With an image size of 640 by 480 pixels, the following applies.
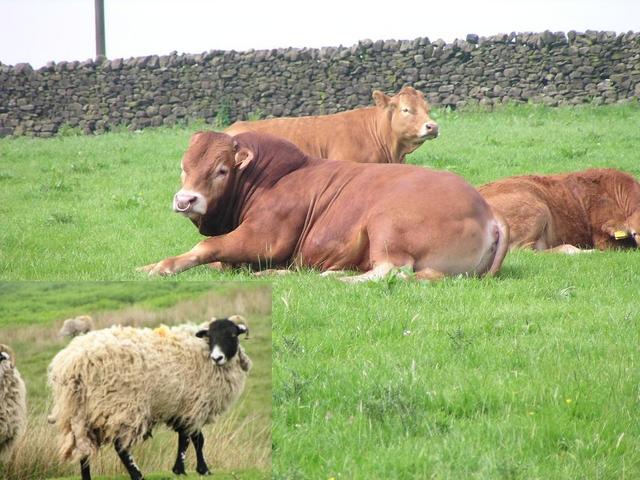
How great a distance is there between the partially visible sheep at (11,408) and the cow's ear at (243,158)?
606cm

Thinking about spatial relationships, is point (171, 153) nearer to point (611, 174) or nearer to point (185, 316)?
point (611, 174)

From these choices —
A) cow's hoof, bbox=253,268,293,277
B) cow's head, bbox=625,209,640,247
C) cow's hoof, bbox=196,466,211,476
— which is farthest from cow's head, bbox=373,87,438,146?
cow's hoof, bbox=196,466,211,476

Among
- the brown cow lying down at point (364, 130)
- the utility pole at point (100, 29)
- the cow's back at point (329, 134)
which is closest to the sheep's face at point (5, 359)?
the brown cow lying down at point (364, 130)

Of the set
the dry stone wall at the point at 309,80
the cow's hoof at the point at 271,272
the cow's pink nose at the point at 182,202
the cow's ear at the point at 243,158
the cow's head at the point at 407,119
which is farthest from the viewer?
the dry stone wall at the point at 309,80

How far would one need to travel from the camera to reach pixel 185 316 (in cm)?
288

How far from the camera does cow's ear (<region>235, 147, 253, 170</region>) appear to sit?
8703 mm

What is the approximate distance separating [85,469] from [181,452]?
266mm

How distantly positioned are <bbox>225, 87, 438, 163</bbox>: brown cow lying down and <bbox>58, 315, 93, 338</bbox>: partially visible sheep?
34.1ft

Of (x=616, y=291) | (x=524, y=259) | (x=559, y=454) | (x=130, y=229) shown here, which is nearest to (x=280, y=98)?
(x=130, y=229)

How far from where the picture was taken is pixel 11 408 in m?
2.73

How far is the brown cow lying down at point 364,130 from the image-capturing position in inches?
537

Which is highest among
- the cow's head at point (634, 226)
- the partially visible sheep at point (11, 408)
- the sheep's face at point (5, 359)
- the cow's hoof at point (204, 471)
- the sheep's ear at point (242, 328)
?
the sheep's ear at point (242, 328)

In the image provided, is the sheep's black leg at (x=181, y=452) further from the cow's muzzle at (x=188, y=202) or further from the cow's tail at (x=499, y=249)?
the cow's muzzle at (x=188, y=202)

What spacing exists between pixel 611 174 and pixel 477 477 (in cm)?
796
